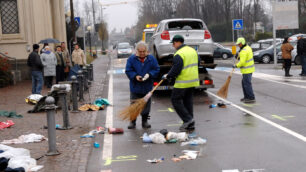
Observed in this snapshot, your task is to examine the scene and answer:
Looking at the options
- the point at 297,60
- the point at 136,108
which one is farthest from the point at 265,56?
the point at 136,108

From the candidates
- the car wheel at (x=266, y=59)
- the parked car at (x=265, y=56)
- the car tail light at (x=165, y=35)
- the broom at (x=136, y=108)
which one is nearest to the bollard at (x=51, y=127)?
the broom at (x=136, y=108)

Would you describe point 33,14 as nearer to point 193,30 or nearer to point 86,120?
point 193,30

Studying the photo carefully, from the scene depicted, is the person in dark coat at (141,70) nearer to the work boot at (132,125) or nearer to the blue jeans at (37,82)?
the work boot at (132,125)

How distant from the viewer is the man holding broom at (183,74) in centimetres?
877

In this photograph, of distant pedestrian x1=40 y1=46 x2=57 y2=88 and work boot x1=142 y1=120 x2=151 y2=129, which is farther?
distant pedestrian x1=40 y1=46 x2=57 y2=88

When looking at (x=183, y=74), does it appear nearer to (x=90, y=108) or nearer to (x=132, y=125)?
(x=132, y=125)

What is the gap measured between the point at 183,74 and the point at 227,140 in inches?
67.5

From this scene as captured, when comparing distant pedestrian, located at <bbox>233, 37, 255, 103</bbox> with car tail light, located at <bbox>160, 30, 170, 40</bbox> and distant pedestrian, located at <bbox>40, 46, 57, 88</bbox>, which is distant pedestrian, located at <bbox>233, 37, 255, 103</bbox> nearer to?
car tail light, located at <bbox>160, 30, 170, 40</bbox>

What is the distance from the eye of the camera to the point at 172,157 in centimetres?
686

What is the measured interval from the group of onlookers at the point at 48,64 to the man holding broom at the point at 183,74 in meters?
7.69

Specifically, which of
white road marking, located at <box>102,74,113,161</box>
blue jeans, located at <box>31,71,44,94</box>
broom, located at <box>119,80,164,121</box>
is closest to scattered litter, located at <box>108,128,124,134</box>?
white road marking, located at <box>102,74,113,161</box>

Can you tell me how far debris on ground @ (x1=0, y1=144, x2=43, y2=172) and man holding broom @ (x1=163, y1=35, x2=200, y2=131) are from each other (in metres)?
3.30

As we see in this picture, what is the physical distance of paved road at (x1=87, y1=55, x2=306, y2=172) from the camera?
20.9 ft

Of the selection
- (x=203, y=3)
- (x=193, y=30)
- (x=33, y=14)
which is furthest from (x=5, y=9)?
(x=203, y=3)
